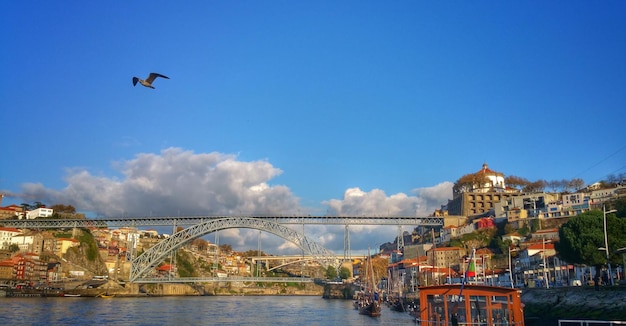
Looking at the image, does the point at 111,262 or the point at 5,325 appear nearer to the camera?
the point at 5,325

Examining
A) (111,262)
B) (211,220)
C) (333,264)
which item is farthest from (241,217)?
(111,262)

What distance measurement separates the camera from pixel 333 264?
5909cm

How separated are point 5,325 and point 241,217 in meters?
37.4

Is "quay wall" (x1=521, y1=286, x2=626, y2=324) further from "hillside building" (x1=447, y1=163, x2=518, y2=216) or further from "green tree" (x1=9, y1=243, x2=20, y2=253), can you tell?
"green tree" (x1=9, y1=243, x2=20, y2=253)

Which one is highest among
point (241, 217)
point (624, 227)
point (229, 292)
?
point (241, 217)

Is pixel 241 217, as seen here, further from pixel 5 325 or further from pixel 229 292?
pixel 5 325

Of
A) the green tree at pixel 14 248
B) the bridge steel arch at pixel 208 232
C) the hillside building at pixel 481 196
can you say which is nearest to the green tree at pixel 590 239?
the bridge steel arch at pixel 208 232

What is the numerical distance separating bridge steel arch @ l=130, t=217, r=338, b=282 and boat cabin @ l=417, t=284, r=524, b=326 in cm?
4470

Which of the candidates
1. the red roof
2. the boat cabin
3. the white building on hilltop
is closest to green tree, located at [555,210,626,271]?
the boat cabin

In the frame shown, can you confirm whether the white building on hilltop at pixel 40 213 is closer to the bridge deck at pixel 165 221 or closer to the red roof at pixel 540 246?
the bridge deck at pixel 165 221

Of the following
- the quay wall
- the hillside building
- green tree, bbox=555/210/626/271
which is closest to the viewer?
the quay wall

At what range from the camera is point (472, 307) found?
12.0 metres

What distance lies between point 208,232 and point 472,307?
48213mm

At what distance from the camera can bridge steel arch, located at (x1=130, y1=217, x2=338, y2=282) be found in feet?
186
